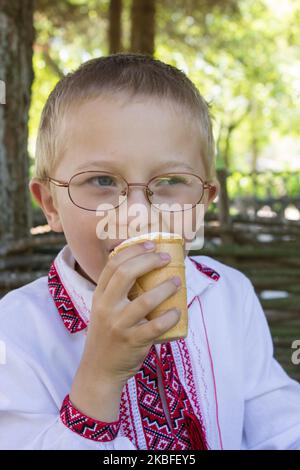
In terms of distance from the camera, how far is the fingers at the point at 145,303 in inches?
43.5

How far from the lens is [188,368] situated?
1.60 meters

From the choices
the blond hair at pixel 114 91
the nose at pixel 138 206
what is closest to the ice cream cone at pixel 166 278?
the nose at pixel 138 206

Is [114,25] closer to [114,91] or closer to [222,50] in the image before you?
[114,91]

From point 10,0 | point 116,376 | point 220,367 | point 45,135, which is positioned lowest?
→ point 220,367

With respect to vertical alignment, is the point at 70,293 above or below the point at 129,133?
below

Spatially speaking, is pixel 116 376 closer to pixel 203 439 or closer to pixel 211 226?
pixel 203 439

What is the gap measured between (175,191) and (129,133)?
191mm

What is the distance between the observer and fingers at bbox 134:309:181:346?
43.3 inches

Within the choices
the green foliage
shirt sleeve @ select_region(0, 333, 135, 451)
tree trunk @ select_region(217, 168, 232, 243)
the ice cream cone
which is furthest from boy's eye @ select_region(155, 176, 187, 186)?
the green foliage

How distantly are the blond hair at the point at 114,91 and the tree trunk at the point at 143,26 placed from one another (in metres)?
5.11

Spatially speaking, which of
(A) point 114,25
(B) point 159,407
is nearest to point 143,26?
(A) point 114,25
